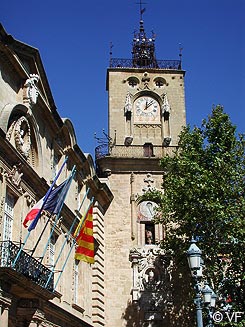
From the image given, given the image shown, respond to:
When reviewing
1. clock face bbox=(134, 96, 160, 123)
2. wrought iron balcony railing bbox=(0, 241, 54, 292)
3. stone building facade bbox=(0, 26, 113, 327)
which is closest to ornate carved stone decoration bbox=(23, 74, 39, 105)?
stone building facade bbox=(0, 26, 113, 327)

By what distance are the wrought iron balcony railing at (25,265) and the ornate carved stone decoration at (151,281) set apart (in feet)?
40.4

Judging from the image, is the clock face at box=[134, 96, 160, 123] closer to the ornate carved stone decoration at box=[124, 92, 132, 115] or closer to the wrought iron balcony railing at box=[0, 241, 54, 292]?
the ornate carved stone decoration at box=[124, 92, 132, 115]

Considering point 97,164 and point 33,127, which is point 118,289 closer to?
point 97,164

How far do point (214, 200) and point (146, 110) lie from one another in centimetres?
1163

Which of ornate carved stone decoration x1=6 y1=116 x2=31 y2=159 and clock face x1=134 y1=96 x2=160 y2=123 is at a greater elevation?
clock face x1=134 y1=96 x2=160 y2=123

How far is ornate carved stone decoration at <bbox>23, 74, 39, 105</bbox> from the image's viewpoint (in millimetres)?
20672

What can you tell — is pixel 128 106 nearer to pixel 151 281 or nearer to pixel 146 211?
pixel 146 211

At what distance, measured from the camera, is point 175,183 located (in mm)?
26953

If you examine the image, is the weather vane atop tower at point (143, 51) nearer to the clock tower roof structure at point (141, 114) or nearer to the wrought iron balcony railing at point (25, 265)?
the clock tower roof structure at point (141, 114)

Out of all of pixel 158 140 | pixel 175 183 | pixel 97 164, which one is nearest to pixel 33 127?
pixel 175 183

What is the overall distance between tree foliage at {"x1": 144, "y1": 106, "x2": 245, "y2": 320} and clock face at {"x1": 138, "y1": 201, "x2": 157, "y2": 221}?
4.11 meters

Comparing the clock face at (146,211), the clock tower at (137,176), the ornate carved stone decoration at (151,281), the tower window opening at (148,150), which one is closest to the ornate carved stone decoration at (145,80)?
the clock tower at (137,176)

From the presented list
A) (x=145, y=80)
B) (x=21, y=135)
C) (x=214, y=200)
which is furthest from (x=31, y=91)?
(x=145, y=80)

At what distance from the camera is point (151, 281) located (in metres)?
31.2
